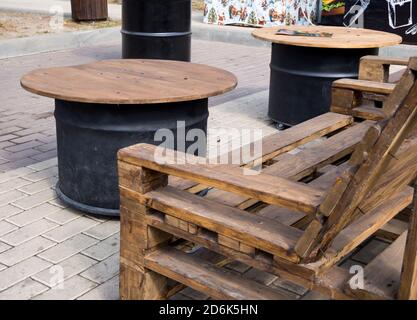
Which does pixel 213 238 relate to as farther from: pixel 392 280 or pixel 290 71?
pixel 290 71

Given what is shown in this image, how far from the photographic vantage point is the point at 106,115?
317 centimetres

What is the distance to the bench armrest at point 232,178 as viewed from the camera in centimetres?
190

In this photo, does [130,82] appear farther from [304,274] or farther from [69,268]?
[304,274]

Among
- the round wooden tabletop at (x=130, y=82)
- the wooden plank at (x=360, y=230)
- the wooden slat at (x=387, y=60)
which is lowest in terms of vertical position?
the wooden plank at (x=360, y=230)

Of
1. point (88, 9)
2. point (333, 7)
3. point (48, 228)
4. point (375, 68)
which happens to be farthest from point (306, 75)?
point (88, 9)

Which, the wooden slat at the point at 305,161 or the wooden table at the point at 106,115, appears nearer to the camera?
the wooden slat at the point at 305,161

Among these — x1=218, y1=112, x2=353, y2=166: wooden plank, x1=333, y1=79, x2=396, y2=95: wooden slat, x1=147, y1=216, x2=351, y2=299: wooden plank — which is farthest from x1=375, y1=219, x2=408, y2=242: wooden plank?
x1=147, y1=216, x2=351, y2=299: wooden plank

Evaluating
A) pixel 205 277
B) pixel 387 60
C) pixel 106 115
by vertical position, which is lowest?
pixel 205 277

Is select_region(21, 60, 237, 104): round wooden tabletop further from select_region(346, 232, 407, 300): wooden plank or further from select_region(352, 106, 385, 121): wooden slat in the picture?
Answer: select_region(346, 232, 407, 300): wooden plank

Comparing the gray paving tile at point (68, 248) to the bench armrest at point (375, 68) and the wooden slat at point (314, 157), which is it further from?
the bench armrest at point (375, 68)

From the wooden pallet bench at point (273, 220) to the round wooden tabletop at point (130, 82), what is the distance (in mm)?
731

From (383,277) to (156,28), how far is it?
4.91 m

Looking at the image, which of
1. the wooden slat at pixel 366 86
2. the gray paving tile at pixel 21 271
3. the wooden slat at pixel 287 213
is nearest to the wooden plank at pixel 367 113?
the wooden slat at pixel 366 86

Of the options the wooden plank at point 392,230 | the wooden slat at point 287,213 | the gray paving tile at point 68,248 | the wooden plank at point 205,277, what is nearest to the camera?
the wooden plank at point 205,277
